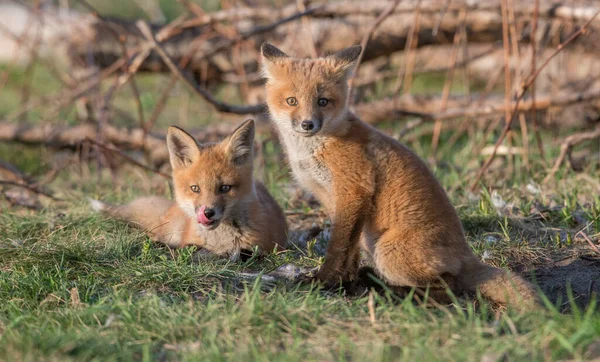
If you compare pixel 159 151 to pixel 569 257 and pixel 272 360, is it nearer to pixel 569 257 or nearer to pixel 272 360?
pixel 569 257

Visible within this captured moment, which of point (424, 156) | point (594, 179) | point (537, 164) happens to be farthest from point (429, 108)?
point (594, 179)

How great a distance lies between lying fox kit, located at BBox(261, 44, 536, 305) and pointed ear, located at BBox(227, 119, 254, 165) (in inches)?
13.4

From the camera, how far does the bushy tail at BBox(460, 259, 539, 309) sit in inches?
138

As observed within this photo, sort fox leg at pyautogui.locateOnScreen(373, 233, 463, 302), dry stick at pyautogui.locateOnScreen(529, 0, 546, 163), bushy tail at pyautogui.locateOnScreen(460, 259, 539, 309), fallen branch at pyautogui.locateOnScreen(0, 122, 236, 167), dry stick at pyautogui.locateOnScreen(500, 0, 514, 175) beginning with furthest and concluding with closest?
1. fallen branch at pyautogui.locateOnScreen(0, 122, 236, 167)
2. dry stick at pyautogui.locateOnScreen(500, 0, 514, 175)
3. dry stick at pyautogui.locateOnScreen(529, 0, 546, 163)
4. fox leg at pyautogui.locateOnScreen(373, 233, 463, 302)
5. bushy tail at pyautogui.locateOnScreen(460, 259, 539, 309)

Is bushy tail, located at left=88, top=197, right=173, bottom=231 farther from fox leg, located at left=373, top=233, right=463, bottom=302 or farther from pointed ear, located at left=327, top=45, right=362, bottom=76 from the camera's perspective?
fox leg, located at left=373, top=233, right=463, bottom=302

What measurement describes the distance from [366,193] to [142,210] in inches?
83.2

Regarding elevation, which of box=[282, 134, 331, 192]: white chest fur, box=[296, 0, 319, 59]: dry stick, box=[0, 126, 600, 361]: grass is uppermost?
box=[296, 0, 319, 59]: dry stick

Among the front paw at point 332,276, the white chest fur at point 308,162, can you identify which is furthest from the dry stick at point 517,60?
the front paw at point 332,276

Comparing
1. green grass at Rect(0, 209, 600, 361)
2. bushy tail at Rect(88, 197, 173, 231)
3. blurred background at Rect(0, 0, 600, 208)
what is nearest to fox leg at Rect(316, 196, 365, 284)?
green grass at Rect(0, 209, 600, 361)

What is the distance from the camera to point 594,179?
6.03 m

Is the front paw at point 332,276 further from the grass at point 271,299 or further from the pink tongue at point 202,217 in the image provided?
the pink tongue at point 202,217

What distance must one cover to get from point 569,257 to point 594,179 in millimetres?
1783

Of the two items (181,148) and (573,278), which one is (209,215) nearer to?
(181,148)

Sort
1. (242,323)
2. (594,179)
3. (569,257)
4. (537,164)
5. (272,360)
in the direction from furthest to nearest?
(537,164), (594,179), (569,257), (242,323), (272,360)
